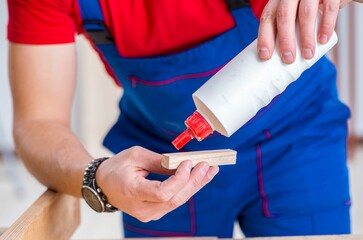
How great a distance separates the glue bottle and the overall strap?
37cm

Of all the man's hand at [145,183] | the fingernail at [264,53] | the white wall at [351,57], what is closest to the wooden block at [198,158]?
the man's hand at [145,183]

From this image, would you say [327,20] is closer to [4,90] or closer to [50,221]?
[50,221]

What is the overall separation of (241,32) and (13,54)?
1.29 ft

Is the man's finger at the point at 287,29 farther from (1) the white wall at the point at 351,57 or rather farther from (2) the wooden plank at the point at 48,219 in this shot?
(1) the white wall at the point at 351,57

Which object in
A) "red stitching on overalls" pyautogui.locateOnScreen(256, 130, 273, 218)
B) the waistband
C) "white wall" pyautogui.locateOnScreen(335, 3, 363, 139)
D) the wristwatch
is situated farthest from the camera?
"white wall" pyautogui.locateOnScreen(335, 3, 363, 139)

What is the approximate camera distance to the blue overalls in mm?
1188

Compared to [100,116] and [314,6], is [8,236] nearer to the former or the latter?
[314,6]

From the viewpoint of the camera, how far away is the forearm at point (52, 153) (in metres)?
1.02

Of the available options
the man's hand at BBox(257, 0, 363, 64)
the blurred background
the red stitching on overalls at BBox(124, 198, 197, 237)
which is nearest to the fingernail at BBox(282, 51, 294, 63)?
the man's hand at BBox(257, 0, 363, 64)

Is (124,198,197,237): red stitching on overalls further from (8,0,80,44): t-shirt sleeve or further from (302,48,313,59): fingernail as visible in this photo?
(302,48,313,59): fingernail

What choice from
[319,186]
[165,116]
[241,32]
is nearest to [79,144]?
[165,116]

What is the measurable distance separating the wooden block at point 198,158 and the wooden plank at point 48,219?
0.66 ft

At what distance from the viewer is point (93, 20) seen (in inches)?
44.7

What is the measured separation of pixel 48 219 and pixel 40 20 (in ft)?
1.16
